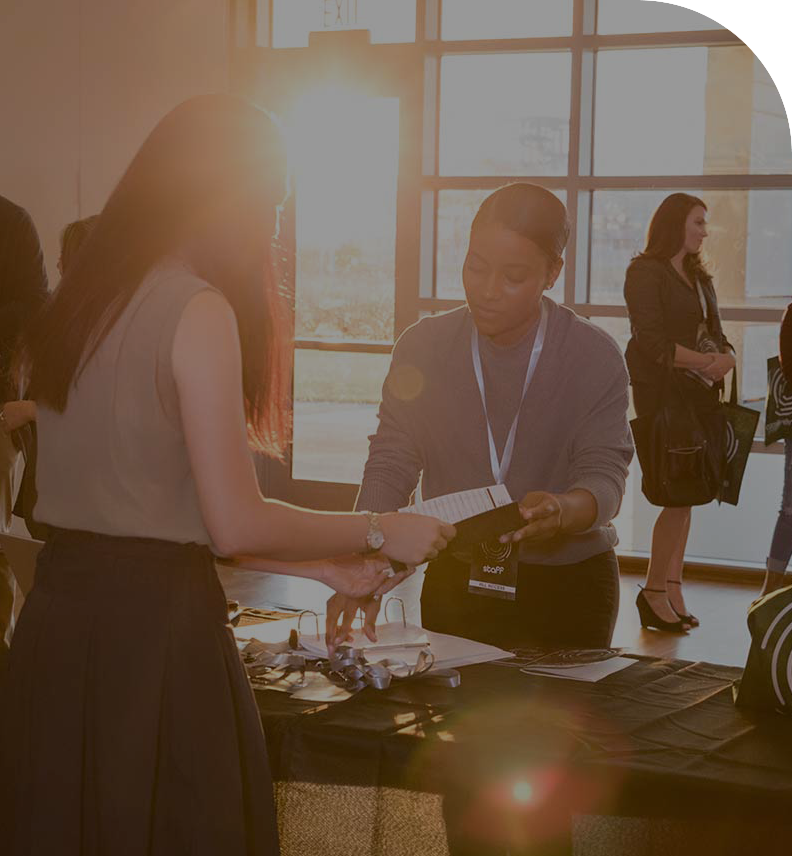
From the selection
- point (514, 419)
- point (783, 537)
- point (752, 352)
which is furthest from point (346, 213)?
point (514, 419)

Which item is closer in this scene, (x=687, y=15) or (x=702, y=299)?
(x=702, y=299)

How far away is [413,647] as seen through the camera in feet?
6.97

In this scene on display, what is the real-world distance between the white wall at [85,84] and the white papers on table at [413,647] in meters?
4.48

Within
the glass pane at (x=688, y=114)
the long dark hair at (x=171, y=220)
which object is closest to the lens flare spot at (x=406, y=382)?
the long dark hair at (x=171, y=220)

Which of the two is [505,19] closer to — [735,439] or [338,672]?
[735,439]

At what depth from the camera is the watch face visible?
1.70 meters

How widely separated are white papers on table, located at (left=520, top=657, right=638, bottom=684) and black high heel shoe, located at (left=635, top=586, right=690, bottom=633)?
3.16 metres

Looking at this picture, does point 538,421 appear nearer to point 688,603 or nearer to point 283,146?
point 283,146

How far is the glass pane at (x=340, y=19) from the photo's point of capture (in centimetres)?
699

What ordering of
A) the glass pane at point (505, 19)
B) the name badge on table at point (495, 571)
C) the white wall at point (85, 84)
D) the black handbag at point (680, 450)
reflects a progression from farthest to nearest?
the glass pane at point (505, 19) < the white wall at point (85, 84) < the black handbag at point (680, 450) < the name badge on table at point (495, 571)

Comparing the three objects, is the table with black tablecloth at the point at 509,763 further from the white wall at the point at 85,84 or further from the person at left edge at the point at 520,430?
the white wall at the point at 85,84

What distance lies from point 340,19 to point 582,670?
19.3 feet

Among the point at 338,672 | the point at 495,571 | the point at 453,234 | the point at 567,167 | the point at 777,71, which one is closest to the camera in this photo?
the point at 338,672

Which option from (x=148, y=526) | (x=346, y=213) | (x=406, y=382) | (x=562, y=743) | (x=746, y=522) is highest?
(x=346, y=213)
